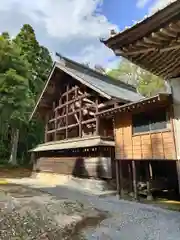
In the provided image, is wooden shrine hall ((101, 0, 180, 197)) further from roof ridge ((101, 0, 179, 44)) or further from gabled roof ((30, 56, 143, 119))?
gabled roof ((30, 56, 143, 119))

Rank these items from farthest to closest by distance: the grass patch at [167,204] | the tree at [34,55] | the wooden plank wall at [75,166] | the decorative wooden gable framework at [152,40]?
the tree at [34,55]
the wooden plank wall at [75,166]
the grass patch at [167,204]
the decorative wooden gable framework at [152,40]

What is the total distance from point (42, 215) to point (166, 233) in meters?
3.33

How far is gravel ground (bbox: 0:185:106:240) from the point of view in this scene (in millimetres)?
4898

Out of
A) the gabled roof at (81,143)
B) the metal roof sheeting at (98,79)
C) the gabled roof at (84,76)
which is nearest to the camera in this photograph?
the gabled roof at (81,143)

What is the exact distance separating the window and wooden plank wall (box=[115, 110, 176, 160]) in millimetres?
209

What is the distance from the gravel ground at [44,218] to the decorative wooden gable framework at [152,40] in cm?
383

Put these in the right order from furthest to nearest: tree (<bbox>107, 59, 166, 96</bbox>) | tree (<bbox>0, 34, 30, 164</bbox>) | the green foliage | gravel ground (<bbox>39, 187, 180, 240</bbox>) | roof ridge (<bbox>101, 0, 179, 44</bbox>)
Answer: tree (<bbox>107, 59, 166, 96</bbox>)
the green foliage
tree (<bbox>0, 34, 30, 164</bbox>)
gravel ground (<bbox>39, 187, 180, 240</bbox>)
roof ridge (<bbox>101, 0, 179, 44</bbox>)

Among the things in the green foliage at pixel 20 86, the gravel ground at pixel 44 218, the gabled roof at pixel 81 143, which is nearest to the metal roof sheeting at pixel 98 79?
the gabled roof at pixel 81 143

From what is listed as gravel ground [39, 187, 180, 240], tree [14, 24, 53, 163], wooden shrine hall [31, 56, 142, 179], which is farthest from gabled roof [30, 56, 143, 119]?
tree [14, 24, 53, 163]

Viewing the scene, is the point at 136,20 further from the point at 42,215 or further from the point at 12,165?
the point at 12,165

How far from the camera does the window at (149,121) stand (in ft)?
27.1

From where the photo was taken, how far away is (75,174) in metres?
13.3

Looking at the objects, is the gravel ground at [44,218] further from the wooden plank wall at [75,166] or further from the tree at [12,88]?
the tree at [12,88]

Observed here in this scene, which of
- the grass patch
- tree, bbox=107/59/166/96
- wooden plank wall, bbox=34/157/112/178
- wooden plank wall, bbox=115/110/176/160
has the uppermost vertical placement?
tree, bbox=107/59/166/96
